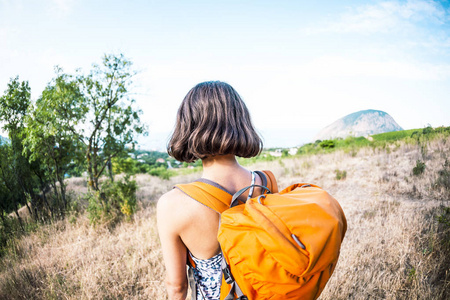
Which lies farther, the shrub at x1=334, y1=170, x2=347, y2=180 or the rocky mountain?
the rocky mountain

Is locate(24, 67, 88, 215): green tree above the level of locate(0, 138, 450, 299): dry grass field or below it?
above

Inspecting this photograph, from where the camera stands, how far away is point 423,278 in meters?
2.49

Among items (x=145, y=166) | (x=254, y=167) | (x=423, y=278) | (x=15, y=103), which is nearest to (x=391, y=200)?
(x=423, y=278)

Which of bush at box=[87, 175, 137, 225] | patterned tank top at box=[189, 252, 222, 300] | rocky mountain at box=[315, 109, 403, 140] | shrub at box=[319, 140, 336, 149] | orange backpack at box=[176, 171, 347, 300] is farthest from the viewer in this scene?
rocky mountain at box=[315, 109, 403, 140]

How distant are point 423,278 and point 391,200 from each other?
242cm

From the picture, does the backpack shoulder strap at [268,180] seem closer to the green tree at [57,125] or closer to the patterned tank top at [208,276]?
the patterned tank top at [208,276]

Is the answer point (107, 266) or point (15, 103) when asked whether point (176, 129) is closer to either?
point (107, 266)

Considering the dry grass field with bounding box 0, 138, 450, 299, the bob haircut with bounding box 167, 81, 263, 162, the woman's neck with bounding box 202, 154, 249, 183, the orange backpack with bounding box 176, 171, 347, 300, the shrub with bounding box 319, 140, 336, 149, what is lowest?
the dry grass field with bounding box 0, 138, 450, 299

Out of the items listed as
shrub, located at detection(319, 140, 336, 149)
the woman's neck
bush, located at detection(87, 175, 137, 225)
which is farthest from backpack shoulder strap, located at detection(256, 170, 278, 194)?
shrub, located at detection(319, 140, 336, 149)

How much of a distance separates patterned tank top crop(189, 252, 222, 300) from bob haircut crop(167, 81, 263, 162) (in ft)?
1.99

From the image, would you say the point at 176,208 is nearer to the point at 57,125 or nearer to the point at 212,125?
the point at 212,125

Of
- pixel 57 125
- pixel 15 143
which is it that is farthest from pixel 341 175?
pixel 15 143

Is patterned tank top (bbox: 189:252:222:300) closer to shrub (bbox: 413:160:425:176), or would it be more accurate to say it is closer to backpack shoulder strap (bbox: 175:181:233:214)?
backpack shoulder strap (bbox: 175:181:233:214)

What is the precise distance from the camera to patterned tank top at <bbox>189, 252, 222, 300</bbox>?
124 cm
